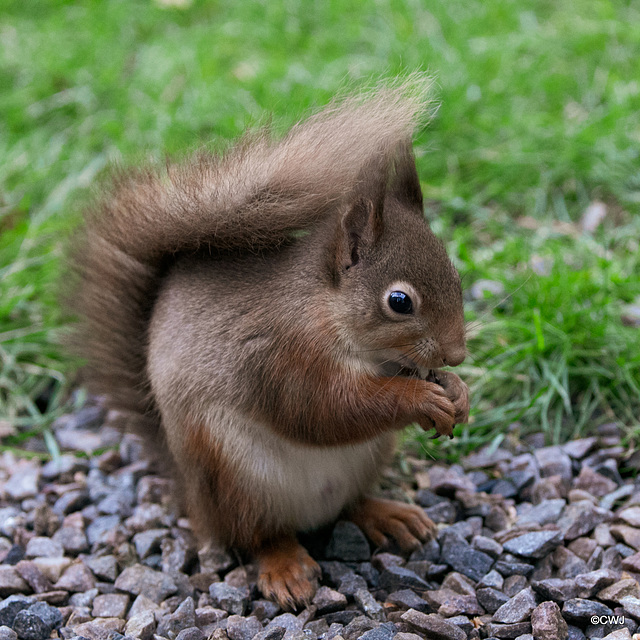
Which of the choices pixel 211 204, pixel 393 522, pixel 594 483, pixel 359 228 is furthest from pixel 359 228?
pixel 594 483

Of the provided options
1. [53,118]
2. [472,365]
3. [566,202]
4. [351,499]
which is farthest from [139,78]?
[351,499]

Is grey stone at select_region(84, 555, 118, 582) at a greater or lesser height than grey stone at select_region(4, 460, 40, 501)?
lesser

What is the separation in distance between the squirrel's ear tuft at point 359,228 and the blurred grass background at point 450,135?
0.34 m

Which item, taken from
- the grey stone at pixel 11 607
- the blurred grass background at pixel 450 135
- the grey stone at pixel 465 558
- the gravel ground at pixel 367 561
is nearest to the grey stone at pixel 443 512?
the gravel ground at pixel 367 561

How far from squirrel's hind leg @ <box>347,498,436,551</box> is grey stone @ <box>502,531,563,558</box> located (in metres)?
0.21

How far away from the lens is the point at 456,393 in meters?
1.78

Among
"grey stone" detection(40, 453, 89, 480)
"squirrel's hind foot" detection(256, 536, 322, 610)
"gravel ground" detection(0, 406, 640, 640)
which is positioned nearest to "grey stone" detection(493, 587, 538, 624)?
"gravel ground" detection(0, 406, 640, 640)

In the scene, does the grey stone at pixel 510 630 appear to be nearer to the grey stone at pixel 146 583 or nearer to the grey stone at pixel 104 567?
the grey stone at pixel 146 583

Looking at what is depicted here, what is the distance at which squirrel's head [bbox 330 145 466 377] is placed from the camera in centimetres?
169

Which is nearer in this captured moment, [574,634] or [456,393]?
[574,634]

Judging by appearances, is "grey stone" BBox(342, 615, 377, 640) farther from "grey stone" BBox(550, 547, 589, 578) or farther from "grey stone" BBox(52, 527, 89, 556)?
"grey stone" BBox(52, 527, 89, 556)

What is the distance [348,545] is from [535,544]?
45 centimetres

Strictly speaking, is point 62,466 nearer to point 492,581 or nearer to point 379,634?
point 379,634

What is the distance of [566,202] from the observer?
334 centimetres
